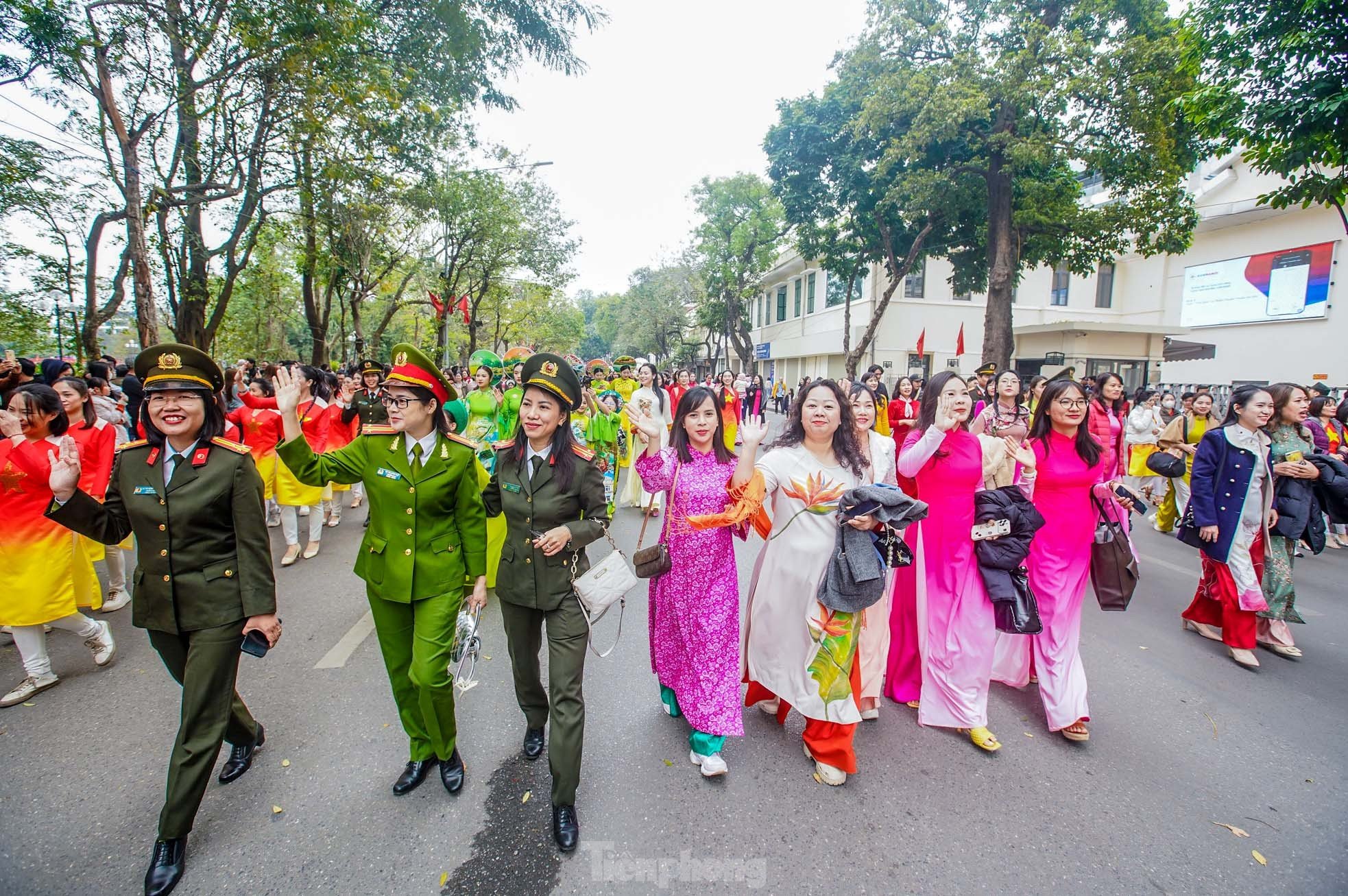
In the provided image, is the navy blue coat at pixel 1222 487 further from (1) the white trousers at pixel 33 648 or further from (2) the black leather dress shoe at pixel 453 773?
(1) the white trousers at pixel 33 648

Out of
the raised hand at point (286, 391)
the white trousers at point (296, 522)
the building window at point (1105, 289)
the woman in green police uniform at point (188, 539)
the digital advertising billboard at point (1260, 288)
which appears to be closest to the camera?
the woman in green police uniform at point (188, 539)

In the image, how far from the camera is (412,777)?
262 cm

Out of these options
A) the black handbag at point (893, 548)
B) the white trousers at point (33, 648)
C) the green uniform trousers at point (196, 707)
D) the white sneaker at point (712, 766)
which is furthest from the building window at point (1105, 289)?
the white trousers at point (33, 648)

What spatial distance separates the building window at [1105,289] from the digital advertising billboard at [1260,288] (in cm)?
261

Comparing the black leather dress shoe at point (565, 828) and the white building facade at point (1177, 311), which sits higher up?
the white building facade at point (1177, 311)

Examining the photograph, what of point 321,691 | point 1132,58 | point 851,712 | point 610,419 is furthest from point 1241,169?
point 321,691

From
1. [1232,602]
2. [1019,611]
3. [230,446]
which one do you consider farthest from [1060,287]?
[230,446]

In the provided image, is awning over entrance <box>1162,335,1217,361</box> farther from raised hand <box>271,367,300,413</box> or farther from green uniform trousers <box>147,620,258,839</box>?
green uniform trousers <box>147,620,258,839</box>

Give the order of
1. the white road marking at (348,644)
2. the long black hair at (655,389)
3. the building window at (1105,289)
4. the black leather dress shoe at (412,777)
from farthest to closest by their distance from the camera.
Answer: the building window at (1105,289) < the long black hair at (655,389) < the white road marking at (348,644) < the black leather dress shoe at (412,777)

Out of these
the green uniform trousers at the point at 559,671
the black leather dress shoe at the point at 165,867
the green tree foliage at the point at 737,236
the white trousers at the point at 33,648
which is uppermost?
the green tree foliage at the point at 737,236

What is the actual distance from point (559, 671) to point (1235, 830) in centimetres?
277

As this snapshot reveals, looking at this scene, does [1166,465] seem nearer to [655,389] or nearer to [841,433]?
[841,433]

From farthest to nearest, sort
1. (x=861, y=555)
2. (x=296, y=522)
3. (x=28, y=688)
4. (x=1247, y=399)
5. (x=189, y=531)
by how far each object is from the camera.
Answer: (x=296, y=522) → (x=1247, y=399) → (x=28, y=688) → (x=861, y=555) → (x=189, y=531)

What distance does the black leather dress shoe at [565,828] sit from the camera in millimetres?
2303
